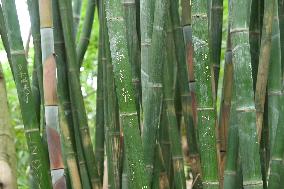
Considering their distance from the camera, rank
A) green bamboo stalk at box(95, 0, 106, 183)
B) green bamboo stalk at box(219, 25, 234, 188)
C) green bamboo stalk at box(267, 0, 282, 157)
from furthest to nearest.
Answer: green bamboo stalk at box(95, 0, 106, 183) → green bamboo stalk at box(219, 25, 234, 188) → green bamboo stalk at box(267, 0, 282, 157)

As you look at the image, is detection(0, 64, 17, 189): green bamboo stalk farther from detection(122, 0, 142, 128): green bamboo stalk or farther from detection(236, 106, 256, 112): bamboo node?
detection(236, 106, 256, 112): bamboo node

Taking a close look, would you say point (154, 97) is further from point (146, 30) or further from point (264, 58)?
point (264, 58)

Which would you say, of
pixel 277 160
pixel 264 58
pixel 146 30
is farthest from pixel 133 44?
pixel 277 160

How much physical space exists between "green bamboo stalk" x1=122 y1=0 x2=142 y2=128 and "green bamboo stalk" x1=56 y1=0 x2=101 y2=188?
18cm

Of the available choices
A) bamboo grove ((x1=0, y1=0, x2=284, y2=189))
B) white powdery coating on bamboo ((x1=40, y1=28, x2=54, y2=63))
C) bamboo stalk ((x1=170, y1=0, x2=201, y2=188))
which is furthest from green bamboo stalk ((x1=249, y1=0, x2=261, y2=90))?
white powdery coating on bamboo ((x1=40, y1=28, x2=54, y2=63))

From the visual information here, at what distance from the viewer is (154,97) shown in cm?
127

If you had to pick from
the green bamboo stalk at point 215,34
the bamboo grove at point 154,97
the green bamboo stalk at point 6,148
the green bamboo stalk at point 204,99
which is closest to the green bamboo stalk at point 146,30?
the bamboo grove at point 154,97

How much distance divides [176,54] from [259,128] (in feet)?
1.10

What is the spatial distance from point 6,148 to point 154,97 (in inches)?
14.9

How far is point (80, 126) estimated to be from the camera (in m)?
1.54

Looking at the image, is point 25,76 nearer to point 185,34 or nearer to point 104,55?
point 104,55

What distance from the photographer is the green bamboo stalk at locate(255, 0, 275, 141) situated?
130 centimetres

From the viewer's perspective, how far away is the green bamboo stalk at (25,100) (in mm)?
1334

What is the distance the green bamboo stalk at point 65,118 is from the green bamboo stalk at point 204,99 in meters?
0.43
